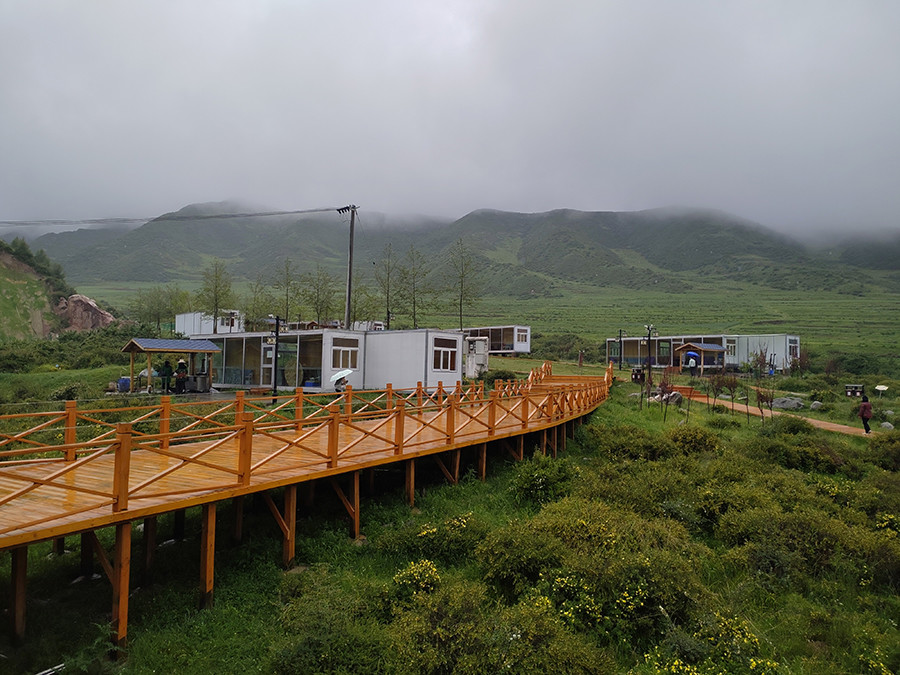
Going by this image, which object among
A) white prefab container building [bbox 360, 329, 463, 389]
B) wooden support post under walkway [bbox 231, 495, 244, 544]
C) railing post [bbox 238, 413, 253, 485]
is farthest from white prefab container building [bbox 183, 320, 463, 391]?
railing post [bbox 238, 413, 253, 485]

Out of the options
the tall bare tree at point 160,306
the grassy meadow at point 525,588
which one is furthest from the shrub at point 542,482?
the tall bare tree at point 160,306

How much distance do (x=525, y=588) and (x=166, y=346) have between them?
2085cm

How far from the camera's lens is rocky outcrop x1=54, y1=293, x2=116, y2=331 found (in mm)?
56759

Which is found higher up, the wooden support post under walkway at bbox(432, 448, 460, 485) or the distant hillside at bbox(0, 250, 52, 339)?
the distant hillside at bbox(0, 250, 52, 339)

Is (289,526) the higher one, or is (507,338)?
(507,338)

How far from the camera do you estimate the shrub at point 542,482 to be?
36.8 feet

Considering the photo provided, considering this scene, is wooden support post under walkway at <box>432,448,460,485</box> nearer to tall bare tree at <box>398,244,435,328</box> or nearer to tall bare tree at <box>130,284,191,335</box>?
tall bare tree at <box>398,244,435,328</box>

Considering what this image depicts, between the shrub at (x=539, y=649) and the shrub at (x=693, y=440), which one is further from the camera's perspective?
the shrub at (x=693, y=440)

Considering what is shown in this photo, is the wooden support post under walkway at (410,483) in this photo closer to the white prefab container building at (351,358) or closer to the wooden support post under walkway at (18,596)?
the wooden support post under walkway at (18,596)

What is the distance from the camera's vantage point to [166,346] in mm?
23328

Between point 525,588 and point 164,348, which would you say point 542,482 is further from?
point 164,348

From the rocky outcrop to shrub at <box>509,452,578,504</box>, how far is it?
191 feet

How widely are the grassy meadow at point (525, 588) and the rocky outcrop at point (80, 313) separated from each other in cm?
5733

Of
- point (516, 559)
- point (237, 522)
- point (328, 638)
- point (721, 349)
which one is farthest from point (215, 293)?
point (721, 349)
